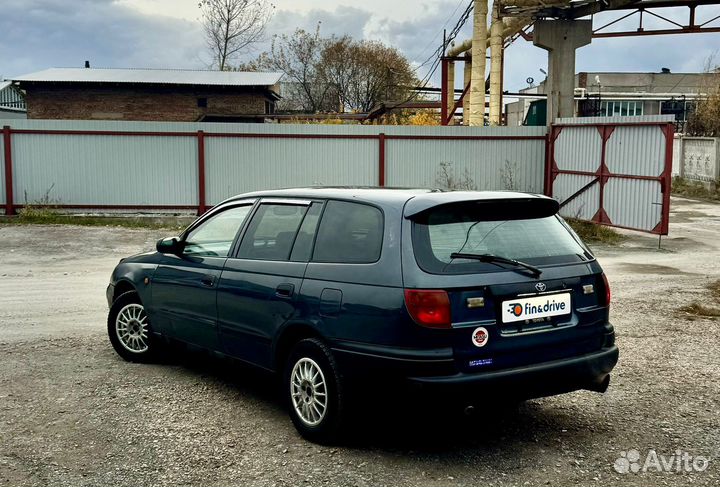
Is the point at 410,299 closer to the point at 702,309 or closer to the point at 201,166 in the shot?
the point at 702,309

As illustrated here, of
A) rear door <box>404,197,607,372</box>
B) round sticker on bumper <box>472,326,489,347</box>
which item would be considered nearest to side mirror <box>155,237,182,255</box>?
rear door <box>404,197,607,372</box>

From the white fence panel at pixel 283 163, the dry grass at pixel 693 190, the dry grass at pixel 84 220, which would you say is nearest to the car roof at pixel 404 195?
the dry grass at pixel 84 220

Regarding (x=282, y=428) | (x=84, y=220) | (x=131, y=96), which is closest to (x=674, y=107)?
(x=131, y=96)

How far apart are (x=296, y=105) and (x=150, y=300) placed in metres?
54.6

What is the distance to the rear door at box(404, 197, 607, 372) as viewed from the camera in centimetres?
443

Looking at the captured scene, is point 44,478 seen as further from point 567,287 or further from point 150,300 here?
point 567,287

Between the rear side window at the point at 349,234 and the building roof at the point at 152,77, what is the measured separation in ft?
120

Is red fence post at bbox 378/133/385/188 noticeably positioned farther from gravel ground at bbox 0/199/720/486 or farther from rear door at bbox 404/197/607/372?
rear door at bbox 404/197/607/372

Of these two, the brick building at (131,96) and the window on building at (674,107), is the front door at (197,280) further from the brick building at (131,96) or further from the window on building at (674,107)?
the window on building at (674,107)

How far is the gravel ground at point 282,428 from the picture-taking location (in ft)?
14.6

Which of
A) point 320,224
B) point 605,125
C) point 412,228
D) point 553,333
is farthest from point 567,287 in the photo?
point 605,125

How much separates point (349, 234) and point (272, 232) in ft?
2.72

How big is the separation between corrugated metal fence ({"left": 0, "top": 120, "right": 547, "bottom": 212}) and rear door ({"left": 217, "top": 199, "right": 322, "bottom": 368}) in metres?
14.3

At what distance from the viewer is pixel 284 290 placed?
16.7 ft
